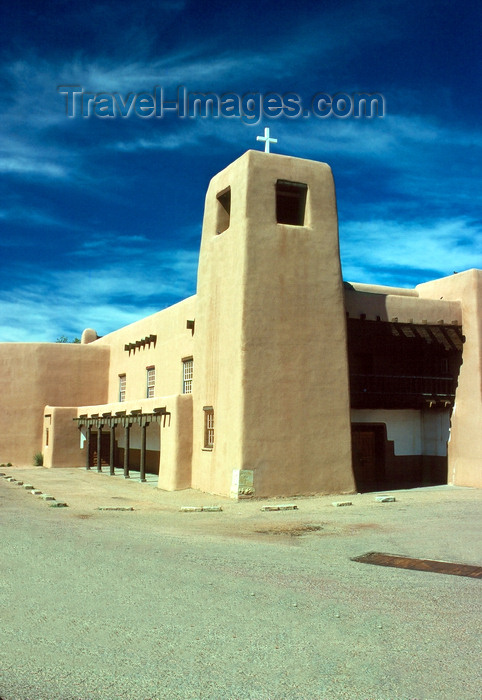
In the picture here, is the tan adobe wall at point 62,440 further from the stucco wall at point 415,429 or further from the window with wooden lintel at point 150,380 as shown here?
the stucco wall at point 415,429

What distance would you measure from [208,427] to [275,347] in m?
3.56

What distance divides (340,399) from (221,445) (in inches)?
148

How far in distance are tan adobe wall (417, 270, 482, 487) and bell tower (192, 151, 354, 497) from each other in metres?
4.96

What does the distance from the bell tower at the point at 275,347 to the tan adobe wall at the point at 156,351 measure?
4780mm

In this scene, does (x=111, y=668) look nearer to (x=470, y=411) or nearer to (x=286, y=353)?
(x=286, y=353)

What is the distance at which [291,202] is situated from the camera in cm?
2080

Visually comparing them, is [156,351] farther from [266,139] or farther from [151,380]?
[266,139]

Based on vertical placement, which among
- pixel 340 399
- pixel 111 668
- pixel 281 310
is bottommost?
pixel 111 668

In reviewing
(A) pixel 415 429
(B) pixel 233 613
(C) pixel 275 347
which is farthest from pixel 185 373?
(B) pixel 233 613

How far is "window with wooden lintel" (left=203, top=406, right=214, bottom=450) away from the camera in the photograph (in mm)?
19505

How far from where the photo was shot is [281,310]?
18406 mm

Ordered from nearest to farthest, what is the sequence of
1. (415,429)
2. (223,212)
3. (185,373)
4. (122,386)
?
(223,212) → (415,429) → (185,373) → (122,386)

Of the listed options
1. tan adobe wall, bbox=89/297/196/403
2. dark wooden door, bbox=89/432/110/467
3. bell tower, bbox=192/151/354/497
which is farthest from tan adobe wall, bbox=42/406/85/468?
bell tower, bbox=192/151/354/497

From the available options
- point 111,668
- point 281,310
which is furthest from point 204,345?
point 111,668
